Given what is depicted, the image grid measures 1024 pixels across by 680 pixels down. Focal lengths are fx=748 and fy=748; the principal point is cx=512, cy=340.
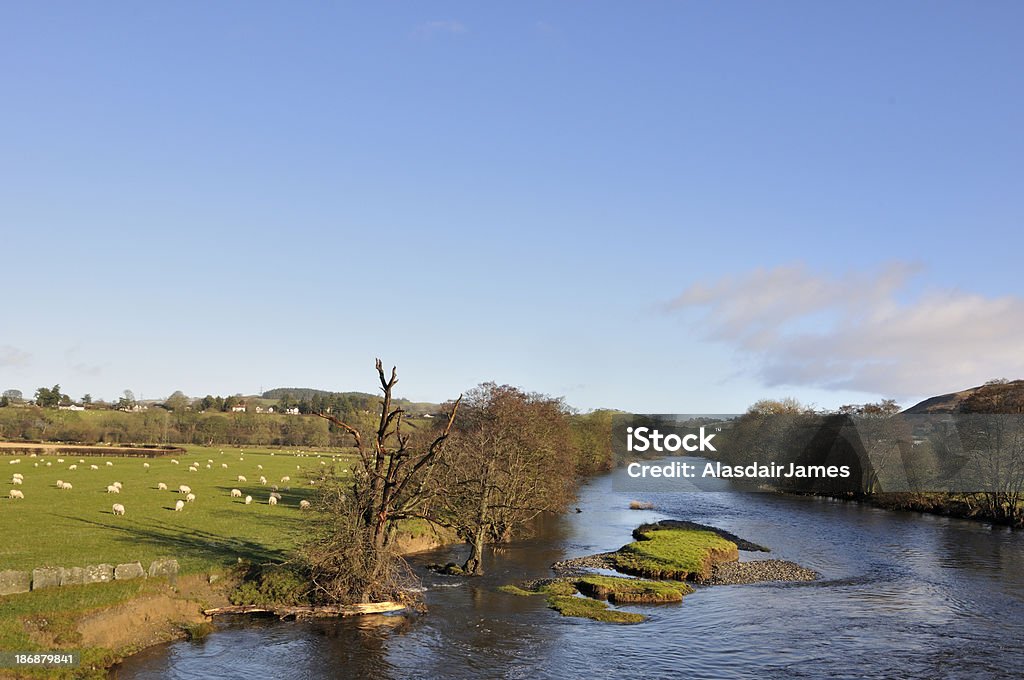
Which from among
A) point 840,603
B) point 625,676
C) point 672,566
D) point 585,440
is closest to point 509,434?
point 672,566

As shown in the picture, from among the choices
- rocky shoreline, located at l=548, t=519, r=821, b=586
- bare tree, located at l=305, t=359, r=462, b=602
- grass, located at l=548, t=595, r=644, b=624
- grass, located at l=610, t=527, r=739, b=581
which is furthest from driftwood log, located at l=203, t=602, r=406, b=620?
grass, located at l=610, t=527, r=739, b=581

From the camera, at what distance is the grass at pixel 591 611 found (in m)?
39.1

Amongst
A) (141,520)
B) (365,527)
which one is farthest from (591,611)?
(141,520)

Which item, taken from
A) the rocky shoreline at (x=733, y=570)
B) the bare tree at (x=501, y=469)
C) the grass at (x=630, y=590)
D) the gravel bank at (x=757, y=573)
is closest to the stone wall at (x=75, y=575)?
the bare tree at (x=501, y=469)

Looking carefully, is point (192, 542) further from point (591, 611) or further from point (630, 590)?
point (630, 590)

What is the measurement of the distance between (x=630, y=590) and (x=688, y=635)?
27.6 ft

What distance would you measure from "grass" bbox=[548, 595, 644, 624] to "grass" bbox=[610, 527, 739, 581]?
10685 mm

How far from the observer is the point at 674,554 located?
56.2 metres

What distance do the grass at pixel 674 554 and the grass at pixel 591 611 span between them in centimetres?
1068

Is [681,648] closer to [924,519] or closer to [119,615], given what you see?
[119,615]

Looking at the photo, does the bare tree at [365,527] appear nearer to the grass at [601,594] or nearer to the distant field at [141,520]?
the distant field at [141,520]

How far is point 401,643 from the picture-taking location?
33.1m

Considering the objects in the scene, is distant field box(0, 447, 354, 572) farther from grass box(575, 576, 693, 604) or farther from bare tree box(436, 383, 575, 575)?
grass box(575, 576, 693, 604)

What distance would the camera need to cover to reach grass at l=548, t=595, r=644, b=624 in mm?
39094
